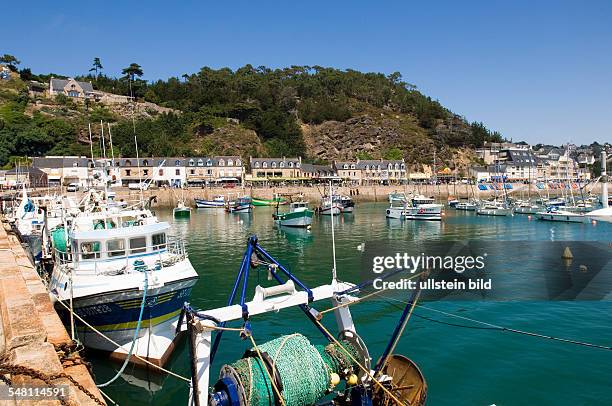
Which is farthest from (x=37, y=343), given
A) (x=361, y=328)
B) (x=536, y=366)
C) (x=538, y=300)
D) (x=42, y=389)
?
(x=538, y=300)

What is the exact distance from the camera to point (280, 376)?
29.6 feet

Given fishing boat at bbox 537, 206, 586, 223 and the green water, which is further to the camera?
fishing boat at bbox 537, 206, 586, 223

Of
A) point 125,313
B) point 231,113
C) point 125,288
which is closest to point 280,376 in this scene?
point 125,288

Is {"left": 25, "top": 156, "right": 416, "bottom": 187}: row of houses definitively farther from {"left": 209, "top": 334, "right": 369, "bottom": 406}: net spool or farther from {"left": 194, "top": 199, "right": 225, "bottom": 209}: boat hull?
{"left": 209, "top": 334, "right": 369, "bottom": 406}: net spool

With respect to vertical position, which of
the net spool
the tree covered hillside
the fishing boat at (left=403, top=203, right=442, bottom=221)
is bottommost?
the fishing boat at (left=403, top=203, right=442, bottom=221)

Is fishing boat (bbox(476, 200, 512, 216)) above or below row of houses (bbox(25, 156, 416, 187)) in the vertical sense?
below

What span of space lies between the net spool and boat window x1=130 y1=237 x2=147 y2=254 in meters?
10.8

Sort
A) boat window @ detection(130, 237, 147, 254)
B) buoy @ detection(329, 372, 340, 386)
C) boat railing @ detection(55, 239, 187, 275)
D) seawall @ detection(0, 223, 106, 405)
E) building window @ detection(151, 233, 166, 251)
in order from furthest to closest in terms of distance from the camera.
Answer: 1. building window @ detection(151, 233, 166, 251)
2. boat window @ detection(130, 237, 147, 254)
3. boat railing @ detection(55, 239, 187, 275)
4. buoy @ detection(329, 372, 340, 386)
5. seawall @ detection(0, 223, 106, 405)

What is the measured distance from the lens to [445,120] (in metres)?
170

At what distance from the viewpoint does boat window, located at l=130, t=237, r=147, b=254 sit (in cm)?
1861

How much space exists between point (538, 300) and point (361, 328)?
1098cm

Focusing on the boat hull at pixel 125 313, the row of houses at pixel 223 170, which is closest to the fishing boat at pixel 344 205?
the row of houses at pixel 223 170

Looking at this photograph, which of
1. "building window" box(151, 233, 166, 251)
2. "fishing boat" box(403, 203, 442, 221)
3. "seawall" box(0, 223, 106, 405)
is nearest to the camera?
"seawall" box(0, 223, 106, 405)

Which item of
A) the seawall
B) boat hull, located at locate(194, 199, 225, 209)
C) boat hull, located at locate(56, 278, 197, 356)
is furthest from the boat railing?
boat hull, located at locate(194, 199, 225, 209)
